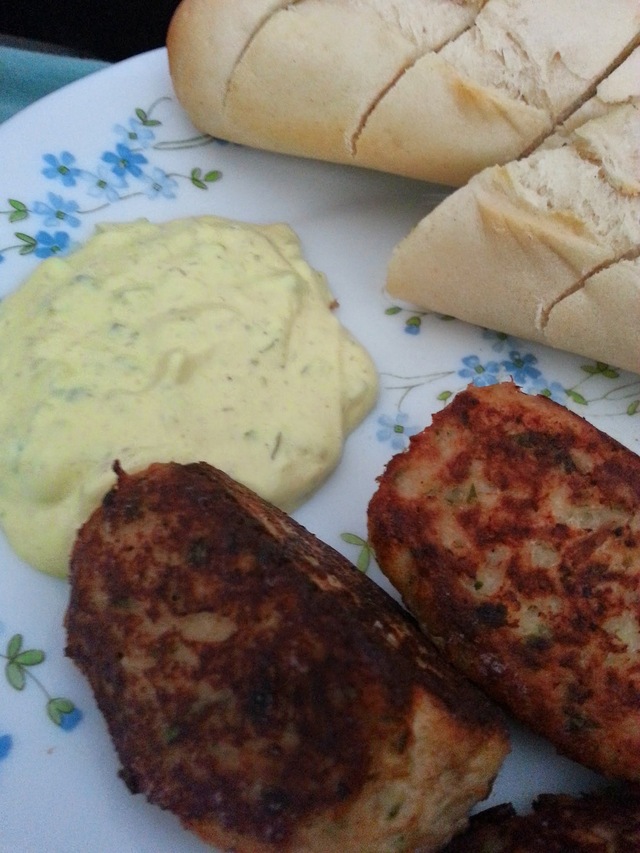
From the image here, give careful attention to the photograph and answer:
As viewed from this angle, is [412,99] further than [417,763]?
Yes

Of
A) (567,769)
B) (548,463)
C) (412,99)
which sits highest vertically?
(412,99)

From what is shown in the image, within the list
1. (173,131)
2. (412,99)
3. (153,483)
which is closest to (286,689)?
(153,483)

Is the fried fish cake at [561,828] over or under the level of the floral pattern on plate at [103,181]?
under

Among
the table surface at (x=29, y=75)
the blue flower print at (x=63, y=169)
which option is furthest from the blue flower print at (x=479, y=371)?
the table surface at (x=29, y=75)

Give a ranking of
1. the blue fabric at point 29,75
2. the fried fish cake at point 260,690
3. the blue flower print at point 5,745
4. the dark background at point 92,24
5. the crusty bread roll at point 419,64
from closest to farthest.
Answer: the fried fish cake at point 260,690 → the blue flower print at point 5,745 → the crusty bread roll at point 419,64 → the blue fabric at point 29,75 → the dark background at point 92,24

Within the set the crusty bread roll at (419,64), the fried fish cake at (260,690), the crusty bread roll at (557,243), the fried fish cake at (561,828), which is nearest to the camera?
the fried fish cake at (260,690)

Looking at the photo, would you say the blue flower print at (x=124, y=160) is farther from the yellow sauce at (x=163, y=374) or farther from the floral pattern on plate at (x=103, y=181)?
the yellow sauce at (x=163, y=374)

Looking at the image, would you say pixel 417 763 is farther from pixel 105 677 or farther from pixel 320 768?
pixel 105 677
